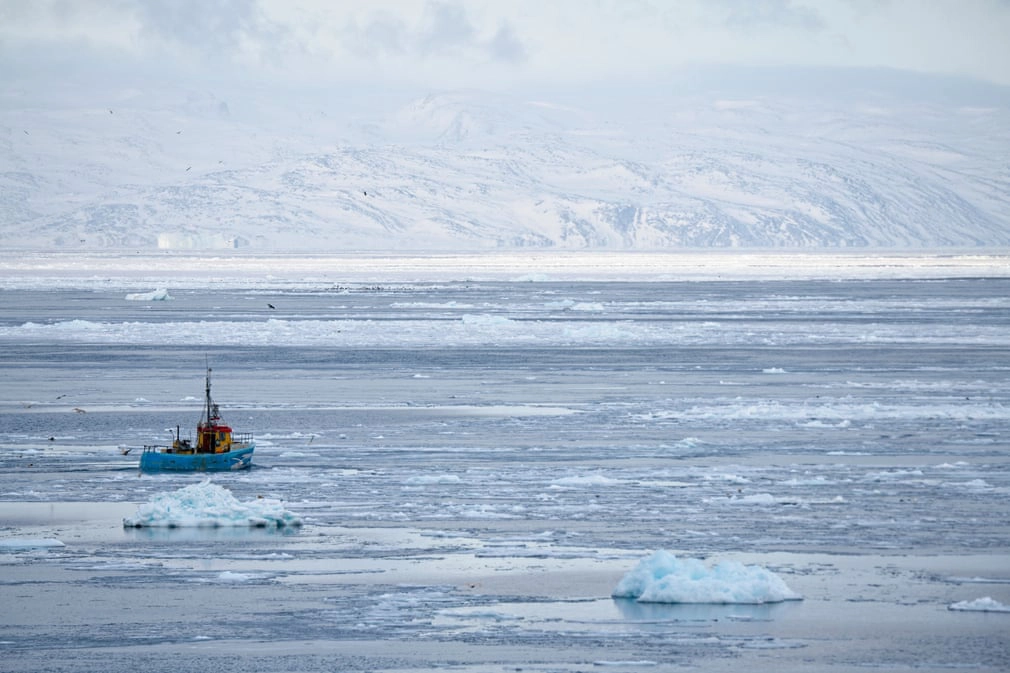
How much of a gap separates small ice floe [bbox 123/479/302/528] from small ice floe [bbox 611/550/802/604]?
4.31m

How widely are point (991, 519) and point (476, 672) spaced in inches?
276

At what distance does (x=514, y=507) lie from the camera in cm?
1656

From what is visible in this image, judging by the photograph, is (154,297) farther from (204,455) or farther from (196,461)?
(204,455)

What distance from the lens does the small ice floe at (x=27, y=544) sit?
577 inches

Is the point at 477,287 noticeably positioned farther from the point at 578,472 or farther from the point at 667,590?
the point at 667,590

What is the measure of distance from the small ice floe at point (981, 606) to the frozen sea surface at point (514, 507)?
0.31 ft

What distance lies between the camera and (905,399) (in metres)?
27.0

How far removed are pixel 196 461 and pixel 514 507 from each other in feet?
16.8

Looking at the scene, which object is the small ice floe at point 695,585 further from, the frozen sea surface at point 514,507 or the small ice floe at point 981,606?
the small ice floe at point 981,606

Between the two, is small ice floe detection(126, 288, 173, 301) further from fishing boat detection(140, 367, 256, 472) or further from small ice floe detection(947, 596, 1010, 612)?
small ice floe detection(947, 596, 1010, 612)

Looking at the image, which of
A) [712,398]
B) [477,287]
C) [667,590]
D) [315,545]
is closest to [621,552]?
[667,590]

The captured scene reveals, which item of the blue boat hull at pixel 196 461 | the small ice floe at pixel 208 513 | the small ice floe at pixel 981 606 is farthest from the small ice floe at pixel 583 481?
the small ice floe at pixel 981 606

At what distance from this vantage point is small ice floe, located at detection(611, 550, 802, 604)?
12.5 meters

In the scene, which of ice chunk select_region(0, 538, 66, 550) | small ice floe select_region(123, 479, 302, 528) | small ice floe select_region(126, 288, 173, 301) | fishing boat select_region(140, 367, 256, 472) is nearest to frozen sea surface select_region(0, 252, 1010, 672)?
ice chunk select_region(0, 538, 66, 550)
